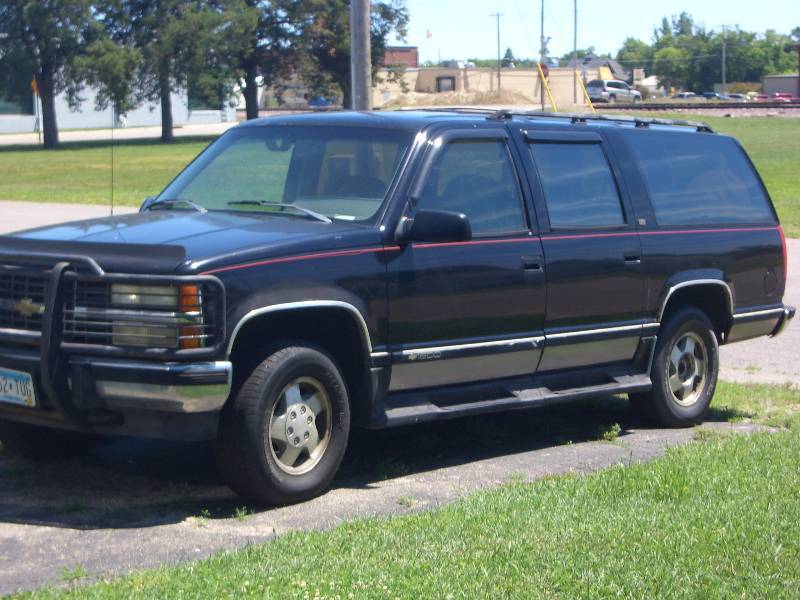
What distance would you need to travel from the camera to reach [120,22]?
65.6 metres

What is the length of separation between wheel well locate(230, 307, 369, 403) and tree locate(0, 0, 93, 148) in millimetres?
58886

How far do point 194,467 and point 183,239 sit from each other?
5.07 ft

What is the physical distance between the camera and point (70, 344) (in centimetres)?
591

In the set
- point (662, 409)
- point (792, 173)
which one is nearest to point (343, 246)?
point (662, 409)

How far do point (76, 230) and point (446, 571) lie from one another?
2873mm

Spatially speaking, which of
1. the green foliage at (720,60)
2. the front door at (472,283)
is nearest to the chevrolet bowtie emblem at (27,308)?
the front door at (472,283)

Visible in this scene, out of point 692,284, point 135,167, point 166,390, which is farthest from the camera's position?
point 135,167

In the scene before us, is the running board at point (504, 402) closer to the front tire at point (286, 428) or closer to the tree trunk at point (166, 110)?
the front tire at point (286, 428)

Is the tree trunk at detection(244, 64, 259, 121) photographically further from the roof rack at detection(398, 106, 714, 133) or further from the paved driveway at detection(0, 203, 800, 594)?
the paved driveway at detection(0, 203, 800, 594)

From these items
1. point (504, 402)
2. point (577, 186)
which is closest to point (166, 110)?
point (577, 186)

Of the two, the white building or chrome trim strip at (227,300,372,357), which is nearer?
chrome trim strip at (227,300,372,357)

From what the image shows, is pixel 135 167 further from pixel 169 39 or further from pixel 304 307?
pixel 304 307

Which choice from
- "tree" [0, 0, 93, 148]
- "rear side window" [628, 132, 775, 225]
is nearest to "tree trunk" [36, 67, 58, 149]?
"tree" [0, 0, 93, 148]

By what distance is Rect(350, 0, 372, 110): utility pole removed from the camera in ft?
40.7
